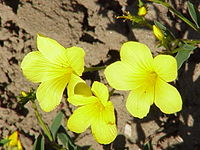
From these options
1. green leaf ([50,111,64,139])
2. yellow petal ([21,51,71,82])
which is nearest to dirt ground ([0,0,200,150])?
green leaf ([50,111,64,139])

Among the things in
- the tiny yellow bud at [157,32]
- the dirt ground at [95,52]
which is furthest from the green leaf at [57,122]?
the tiny yellow bud at [157,32]

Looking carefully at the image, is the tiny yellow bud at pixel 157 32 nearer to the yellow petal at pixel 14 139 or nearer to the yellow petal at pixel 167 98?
the yellow petal at pixel 167 98

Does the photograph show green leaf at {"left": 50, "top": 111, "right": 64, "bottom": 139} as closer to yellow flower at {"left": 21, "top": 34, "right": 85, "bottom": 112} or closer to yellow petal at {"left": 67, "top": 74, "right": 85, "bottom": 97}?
yellow flower at {"left": 21, "top": 34, "right": 85, "bottom": 112}

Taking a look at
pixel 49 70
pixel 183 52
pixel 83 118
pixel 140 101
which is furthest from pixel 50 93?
pixel 183 52

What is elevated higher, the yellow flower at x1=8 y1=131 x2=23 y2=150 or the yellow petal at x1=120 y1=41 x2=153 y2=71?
the yellow petal at x1=120 y1=41 x2=153 y2=71

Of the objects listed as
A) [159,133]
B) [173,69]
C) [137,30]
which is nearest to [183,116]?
[159,133]

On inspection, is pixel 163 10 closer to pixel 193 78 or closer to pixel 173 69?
pixel 193 78
